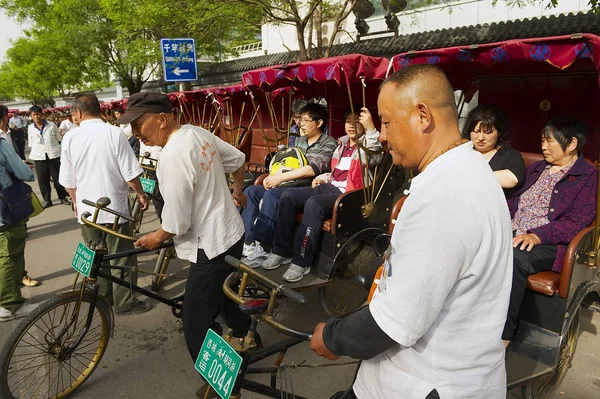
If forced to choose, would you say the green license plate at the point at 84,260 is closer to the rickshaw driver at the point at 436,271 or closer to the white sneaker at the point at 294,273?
the white sneaker at the point at 294,273

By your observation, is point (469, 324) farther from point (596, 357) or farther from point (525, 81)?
point (525, 81)

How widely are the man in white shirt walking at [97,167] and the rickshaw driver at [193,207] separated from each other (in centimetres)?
119

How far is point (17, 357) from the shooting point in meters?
2.64

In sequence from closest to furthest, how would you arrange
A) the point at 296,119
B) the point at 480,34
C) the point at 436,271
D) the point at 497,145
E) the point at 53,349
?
the point at 436,271 → the point at 53,349 → the point at 497,145 → the point at 296,119 → the point at 480,34

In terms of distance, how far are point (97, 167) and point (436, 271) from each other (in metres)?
3.09

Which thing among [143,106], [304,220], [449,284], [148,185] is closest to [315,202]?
[304,220]

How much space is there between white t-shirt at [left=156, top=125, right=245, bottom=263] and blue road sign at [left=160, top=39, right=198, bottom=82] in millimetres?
5410

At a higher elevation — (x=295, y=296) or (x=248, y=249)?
(x=295, y=296)

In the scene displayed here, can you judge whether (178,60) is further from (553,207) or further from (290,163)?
(553,207)

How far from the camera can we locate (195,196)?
2268 millimetres

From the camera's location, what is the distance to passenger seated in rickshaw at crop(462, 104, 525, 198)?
3008mm

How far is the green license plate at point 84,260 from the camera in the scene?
252cm

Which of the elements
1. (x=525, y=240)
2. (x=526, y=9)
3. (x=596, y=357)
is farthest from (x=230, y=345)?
(x=526, y=9)

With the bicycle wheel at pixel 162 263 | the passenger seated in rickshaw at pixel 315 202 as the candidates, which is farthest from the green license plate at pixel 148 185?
the passenger seated in rickshaw at pixel 315 202
